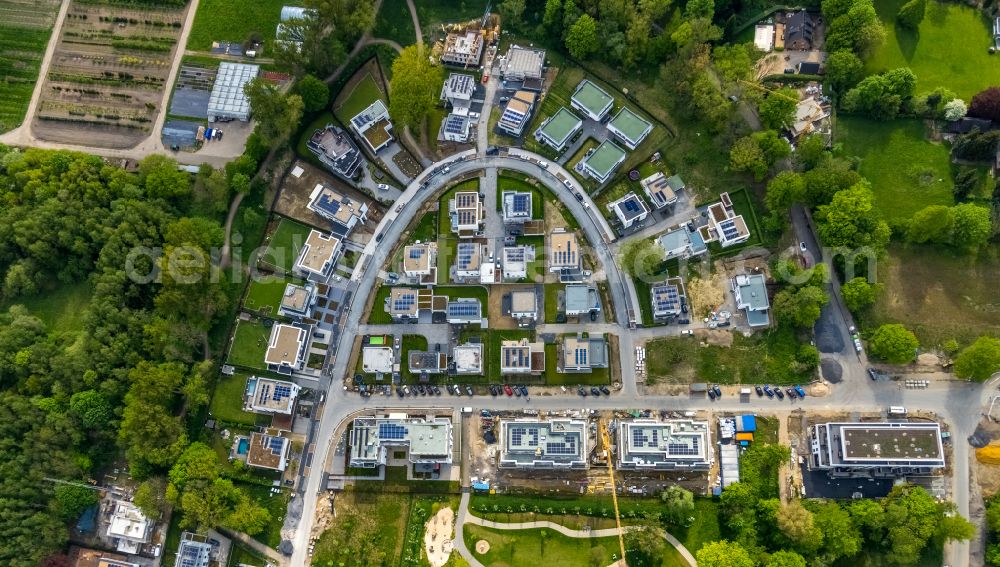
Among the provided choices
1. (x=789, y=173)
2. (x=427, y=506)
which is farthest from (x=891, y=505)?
(x=427, y=506)

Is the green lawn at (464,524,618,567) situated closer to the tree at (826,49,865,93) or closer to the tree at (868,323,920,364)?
the tree at (868,323,920,364)

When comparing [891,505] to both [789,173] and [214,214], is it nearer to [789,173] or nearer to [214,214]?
[789,173]

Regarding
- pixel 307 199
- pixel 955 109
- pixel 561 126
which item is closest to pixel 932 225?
pixel 955 109

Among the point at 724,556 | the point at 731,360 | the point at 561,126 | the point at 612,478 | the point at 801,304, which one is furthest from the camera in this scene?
the point at 561,126

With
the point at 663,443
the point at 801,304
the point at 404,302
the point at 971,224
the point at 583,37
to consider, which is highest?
the point at 583,37

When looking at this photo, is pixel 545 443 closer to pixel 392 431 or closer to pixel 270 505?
pixel 392 431

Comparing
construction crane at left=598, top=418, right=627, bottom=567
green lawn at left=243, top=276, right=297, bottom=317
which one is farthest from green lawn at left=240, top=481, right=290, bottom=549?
construction crane at left=598, top=418, right=627, bottom=567
